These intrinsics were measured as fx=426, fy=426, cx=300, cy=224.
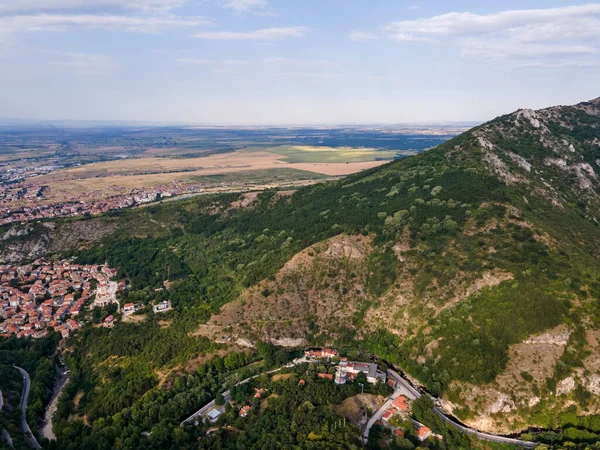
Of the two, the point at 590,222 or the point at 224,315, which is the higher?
the point at 590,222

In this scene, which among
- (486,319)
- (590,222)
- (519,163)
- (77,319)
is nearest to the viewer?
(486,319)

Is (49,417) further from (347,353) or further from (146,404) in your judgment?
(347,353)

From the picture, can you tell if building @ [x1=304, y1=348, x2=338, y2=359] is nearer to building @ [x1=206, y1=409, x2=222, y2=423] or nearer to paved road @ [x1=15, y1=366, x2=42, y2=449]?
building @ [x1=206, y1=409, x2=222, y2=423]

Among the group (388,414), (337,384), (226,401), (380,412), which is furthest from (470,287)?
(226,401)

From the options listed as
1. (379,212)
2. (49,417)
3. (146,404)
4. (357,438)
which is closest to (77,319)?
(49,417)

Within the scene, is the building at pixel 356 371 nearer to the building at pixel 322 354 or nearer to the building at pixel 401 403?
the building at pixel 322 354

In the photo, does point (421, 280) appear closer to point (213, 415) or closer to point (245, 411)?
point (245, 411)
